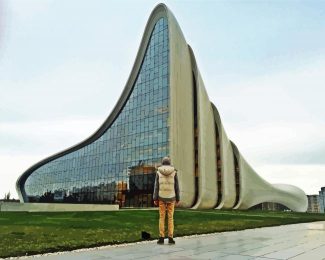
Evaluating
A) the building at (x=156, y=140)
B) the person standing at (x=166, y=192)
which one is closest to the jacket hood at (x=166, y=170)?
the person standing at (x=166, y=192)

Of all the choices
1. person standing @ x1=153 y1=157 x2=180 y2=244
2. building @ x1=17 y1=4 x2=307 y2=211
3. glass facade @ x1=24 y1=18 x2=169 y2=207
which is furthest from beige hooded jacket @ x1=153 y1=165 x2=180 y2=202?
glass facade @ x1=24 y1=18 x2=169 y2=207

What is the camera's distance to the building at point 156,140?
49.1 metres

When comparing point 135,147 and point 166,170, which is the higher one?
point 135,147

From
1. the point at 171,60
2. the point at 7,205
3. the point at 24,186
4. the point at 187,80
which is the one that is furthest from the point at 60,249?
the point at 24,186

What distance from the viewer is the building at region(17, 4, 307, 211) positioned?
4906cm

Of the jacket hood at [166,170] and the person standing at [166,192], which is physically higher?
the jacket hood at [166,170]

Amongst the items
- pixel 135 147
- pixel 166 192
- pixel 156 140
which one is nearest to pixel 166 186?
pixel 166 192

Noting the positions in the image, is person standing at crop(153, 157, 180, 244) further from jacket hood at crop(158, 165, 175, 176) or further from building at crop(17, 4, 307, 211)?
building at crop(17, 4, 307, 211)

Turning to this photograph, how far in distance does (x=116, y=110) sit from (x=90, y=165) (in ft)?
38.6

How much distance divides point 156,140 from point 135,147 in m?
4.73

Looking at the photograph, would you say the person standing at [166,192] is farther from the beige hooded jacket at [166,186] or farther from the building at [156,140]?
the building at [156,140]

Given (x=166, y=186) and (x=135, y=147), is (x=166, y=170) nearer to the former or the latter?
(x=166, y=186)

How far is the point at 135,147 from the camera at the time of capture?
51969 mm

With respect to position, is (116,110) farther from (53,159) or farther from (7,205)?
(7,205)
